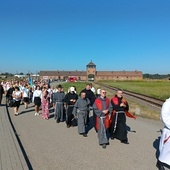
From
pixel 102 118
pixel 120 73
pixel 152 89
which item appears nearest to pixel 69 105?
pixel 102 118

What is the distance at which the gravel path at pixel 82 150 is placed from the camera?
21.4ft

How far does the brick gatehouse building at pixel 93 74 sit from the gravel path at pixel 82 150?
154393mm

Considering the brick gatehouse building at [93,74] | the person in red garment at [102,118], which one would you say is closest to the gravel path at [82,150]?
the person in red garment at [102,118]

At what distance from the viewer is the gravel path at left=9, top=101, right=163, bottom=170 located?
652cm

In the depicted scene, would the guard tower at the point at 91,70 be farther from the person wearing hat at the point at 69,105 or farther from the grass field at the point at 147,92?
the person wearing hat at the point at 69,105

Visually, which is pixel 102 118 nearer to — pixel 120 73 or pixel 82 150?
pixel 82 150

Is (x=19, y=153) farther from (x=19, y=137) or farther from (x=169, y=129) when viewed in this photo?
(x=169, y=129)

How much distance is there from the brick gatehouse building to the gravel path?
154393 millimetres

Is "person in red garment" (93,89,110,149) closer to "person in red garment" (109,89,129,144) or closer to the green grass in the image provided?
"person in red garment" (109,89,129,144)

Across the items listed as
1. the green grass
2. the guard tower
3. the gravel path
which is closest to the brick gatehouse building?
the guard tower

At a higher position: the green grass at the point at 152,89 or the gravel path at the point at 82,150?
the gravel path at the point at 82,150

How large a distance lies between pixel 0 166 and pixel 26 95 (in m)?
13.3

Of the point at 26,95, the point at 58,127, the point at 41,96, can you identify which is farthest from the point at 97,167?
the point at 26,95

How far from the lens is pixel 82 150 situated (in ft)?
25.6
